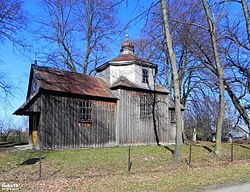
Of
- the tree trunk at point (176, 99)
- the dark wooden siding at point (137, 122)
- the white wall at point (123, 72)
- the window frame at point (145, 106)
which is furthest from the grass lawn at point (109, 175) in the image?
the white wall at point (123, 72)

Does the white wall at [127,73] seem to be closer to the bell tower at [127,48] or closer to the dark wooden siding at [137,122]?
the dark wooden siding at [137,122]

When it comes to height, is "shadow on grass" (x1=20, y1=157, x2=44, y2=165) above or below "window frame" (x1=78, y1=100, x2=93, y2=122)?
below

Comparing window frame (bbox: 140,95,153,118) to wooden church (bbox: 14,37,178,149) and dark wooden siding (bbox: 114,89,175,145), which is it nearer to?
wooden church (bbox: 14,37,178,149)

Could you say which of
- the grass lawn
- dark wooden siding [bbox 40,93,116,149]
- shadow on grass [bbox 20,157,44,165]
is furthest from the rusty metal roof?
the grass lawn

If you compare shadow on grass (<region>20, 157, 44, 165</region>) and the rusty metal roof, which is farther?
the rusty metal roof

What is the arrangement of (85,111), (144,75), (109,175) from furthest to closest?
(144,75), (85,111), (109,175)

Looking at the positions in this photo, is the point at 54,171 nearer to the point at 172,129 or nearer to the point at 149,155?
the point at 149,155

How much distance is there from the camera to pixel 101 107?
22.3 m

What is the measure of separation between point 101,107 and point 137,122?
140 inches

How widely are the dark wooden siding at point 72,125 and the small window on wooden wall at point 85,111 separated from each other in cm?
29

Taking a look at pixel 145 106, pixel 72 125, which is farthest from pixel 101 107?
pixel 145 106

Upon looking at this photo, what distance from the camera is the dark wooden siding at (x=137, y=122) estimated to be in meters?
23.0

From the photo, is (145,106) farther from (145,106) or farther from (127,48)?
(127,48)

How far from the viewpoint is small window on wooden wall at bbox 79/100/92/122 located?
69.3 feet
